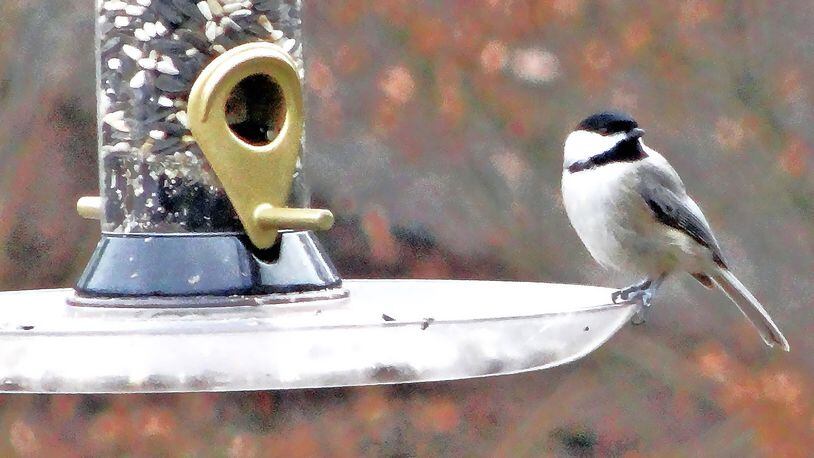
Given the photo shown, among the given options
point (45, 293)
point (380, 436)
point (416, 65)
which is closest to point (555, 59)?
point (416, 65)

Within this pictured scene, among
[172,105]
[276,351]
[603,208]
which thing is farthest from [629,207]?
[276,351]

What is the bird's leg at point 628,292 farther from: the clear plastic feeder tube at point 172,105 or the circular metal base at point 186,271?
the clear plastic feeder tube at point 172,105

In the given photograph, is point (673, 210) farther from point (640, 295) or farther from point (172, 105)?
point (172, 105)

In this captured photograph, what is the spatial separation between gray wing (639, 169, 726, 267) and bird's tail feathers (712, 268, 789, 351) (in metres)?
A: 0.10

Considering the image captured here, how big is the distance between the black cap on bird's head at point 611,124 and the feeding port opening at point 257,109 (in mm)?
1097

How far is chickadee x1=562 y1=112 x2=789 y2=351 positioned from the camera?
345 centimetres

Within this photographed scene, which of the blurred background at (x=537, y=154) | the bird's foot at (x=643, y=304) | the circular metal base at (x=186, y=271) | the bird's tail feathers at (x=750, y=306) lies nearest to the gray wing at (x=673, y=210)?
the bird's tail feathers at (x=750, y=306)

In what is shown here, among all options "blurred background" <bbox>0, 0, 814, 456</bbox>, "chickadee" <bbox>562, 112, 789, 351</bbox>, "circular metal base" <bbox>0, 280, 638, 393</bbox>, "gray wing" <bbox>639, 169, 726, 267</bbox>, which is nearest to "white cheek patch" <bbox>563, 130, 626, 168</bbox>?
"chickadee" <bbox>562, 112, 789, 351</bbox>

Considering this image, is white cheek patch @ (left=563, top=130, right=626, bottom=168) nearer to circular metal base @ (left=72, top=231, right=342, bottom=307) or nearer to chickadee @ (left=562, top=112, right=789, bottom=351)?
chickadee @ (left=562, top=112, right=789, bottom=351)

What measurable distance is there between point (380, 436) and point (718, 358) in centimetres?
159

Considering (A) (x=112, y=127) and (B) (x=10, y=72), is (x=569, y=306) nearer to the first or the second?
(A) (x=112, y=127)

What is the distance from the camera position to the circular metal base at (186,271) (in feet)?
8.26

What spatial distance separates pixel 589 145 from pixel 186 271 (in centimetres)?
132

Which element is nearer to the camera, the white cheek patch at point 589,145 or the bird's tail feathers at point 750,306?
the white cheek patch at point 589,145
